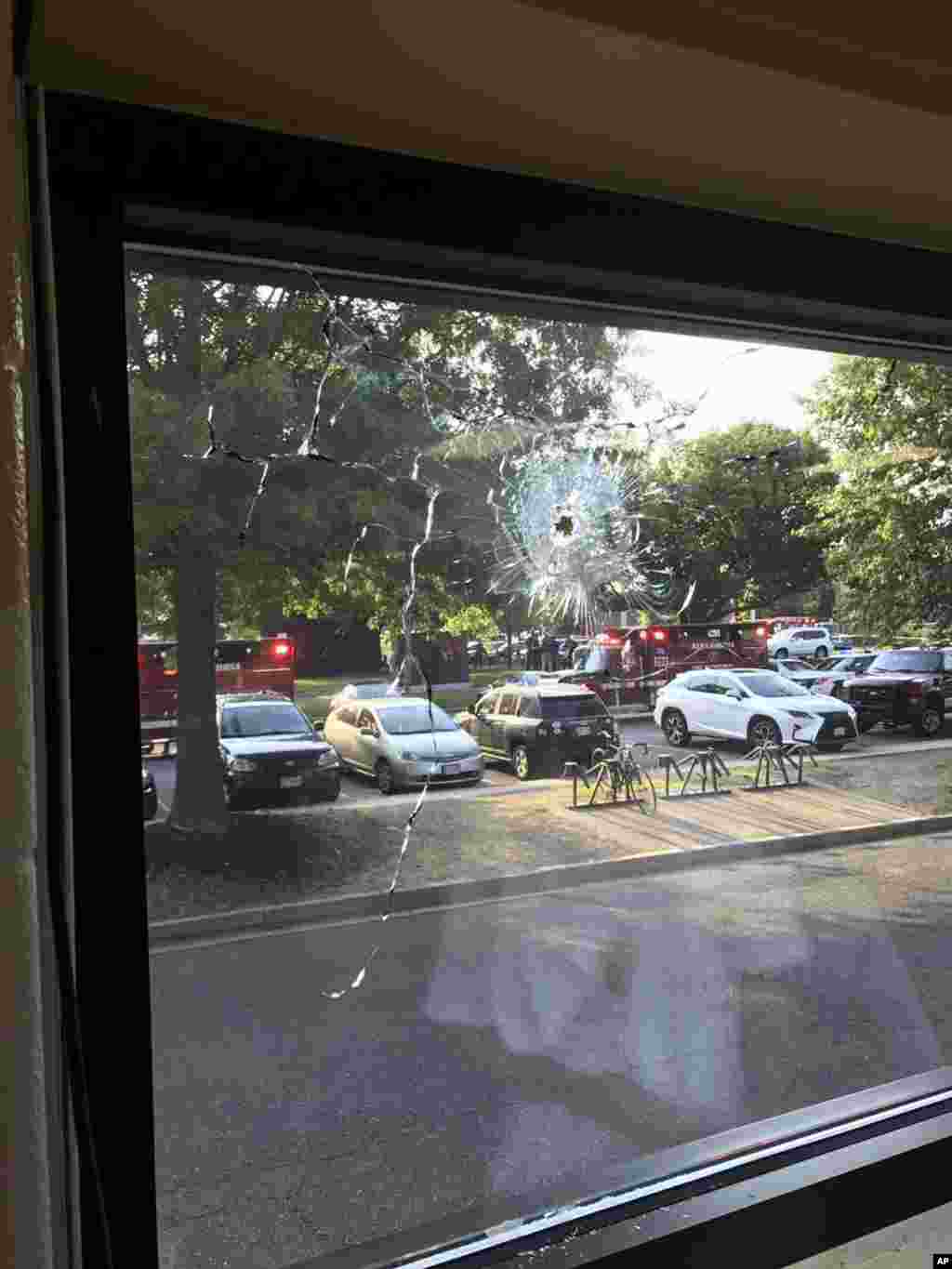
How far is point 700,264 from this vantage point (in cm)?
107

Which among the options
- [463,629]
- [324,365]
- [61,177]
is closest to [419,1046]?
[463,629]

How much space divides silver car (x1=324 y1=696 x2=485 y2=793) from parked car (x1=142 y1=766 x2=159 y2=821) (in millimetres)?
191

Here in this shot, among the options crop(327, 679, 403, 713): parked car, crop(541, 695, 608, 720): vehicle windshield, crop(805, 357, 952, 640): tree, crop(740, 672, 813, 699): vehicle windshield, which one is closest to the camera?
crop(327, 679, 403, 713): parked car

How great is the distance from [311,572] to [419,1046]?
1.64ft

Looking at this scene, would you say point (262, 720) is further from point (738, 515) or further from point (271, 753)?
point (738, 515)

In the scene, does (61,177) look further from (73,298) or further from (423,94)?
(423,94)

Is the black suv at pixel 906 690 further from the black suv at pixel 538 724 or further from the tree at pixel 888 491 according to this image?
the black suv at pixel 538 724

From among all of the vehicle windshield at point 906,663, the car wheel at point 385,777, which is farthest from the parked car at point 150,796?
the vehicle windshield at point 906,663

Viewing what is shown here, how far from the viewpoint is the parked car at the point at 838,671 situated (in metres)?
1.30

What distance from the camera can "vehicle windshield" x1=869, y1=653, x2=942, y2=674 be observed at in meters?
1.37

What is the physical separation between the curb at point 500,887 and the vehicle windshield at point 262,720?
6.8 inches

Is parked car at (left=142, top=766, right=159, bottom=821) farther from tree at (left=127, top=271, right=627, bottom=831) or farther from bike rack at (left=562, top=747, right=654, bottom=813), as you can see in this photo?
bike rack at (left=562, top=747, right=654, bottom=813)

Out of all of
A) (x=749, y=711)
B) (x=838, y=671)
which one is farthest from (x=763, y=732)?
(x=838, y=671)

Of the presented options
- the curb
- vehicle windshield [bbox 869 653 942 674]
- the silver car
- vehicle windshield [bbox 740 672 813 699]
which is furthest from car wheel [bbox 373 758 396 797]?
vehicle windshield [bbox 869 653 942 674]
